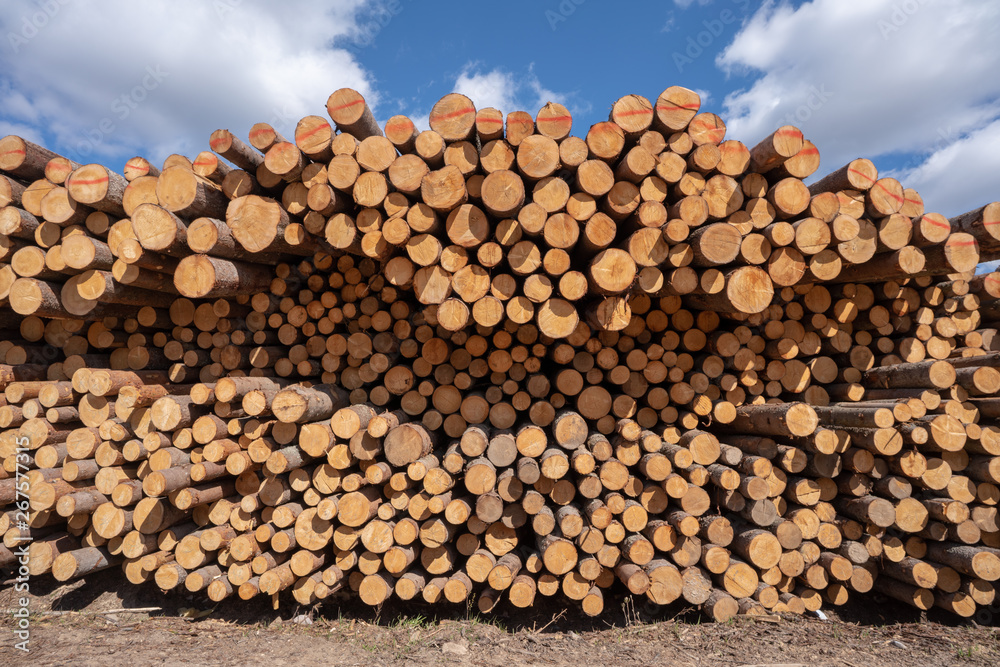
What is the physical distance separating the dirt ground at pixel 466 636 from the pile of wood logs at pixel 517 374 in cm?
24

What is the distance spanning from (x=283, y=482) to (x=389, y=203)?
2.46 meters

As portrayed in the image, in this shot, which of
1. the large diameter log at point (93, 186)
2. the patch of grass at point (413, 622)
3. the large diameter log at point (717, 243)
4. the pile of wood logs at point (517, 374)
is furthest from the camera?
the patch of grass at point (413, 622)

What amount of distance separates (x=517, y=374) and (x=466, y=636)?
2.13m

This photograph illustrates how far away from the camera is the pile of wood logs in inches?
136

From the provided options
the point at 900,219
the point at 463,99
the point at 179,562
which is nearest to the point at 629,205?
the point at 463,99

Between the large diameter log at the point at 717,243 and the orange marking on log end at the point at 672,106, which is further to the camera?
the orange marking on log end at the point at 672,106

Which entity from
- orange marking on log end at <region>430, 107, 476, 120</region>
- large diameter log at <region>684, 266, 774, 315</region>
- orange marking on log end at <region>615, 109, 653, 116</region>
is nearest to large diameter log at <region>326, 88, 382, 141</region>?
orange marking on log end at <region>430, 107, 476, 120</region>

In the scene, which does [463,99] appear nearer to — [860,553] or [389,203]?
[389,203]

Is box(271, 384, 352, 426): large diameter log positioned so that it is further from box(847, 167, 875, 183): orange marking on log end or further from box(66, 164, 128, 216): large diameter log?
box(847, 167, 875, 183): orange marking on log end

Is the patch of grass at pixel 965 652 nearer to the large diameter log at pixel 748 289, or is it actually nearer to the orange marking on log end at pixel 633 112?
the large diameter log at pixel 748 289

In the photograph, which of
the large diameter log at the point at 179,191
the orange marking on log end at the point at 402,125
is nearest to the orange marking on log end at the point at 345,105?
the orange marking on log end at the point at 402,125

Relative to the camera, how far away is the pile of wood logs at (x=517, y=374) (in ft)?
11.3

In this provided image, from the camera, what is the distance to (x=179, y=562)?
3852mm

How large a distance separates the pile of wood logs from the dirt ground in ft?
0.80
